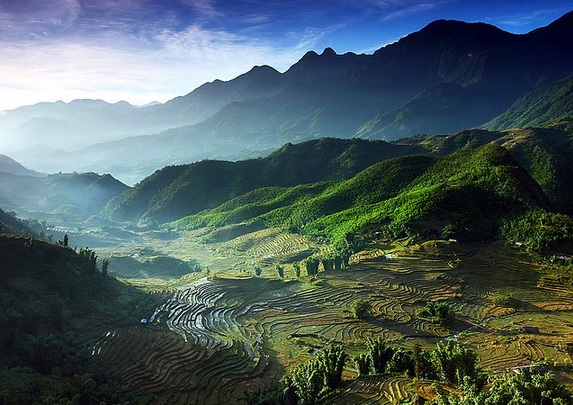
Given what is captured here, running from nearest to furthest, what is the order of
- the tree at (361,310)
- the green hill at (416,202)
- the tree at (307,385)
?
the tree at (307,385) < the tree at (361,310) < the green hill at (416,202)

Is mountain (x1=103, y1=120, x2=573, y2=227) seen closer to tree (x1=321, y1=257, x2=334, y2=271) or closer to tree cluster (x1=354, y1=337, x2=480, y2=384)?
tree (x1=321, y1=257, x2=334, y2=271)

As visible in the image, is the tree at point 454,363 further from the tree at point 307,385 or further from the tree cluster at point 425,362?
the tree at point 307,385

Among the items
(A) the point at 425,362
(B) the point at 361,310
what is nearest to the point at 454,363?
(A) the point at 425,362

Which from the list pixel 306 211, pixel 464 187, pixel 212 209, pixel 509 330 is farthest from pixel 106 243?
pixel 509 330

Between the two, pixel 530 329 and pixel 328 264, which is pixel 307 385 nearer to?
pixel 530 329

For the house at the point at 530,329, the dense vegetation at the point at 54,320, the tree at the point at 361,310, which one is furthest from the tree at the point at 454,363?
the dense vegetation at the point at 54,320

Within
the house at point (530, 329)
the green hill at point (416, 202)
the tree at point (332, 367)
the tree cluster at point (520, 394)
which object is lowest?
the house at point (530, 329)
